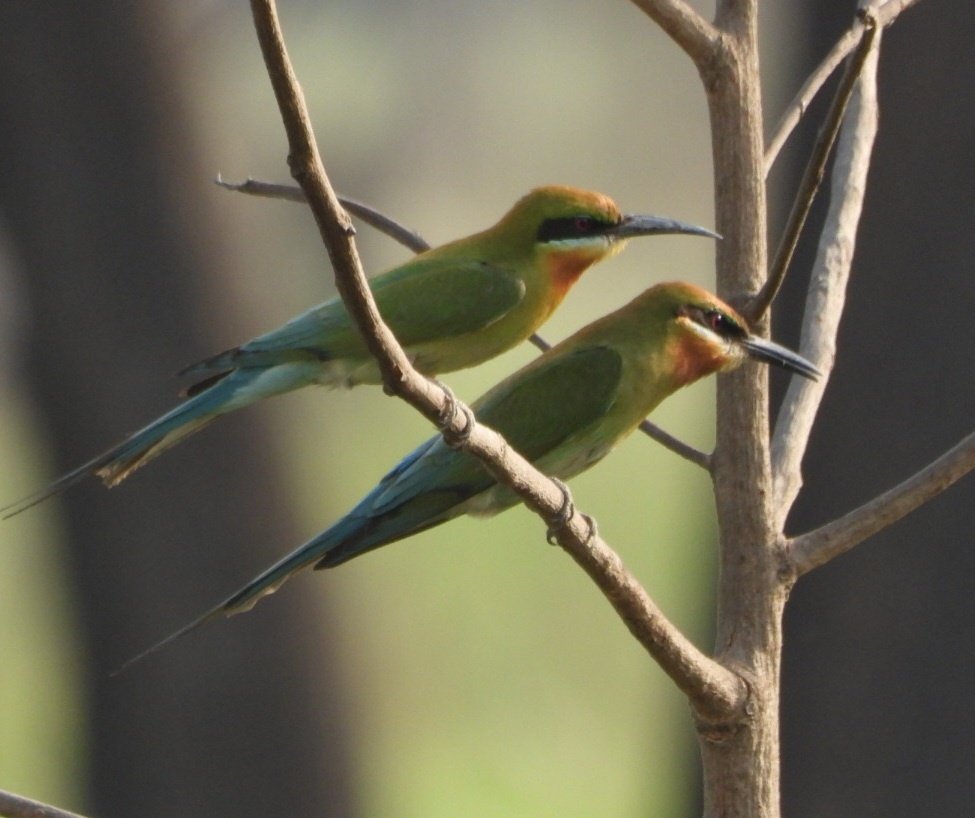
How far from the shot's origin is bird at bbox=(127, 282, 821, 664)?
2094 mm

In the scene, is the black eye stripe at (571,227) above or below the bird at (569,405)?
above

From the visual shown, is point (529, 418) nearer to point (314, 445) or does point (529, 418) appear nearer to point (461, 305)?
point (461, 305)

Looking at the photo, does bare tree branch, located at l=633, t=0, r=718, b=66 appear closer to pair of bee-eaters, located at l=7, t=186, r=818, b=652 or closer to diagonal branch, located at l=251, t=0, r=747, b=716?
pair of bee-eaters, located at l=7, t=186, r=818, b=652

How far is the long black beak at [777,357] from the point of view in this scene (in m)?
1.85

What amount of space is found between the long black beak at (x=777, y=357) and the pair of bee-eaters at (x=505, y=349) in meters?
0.12

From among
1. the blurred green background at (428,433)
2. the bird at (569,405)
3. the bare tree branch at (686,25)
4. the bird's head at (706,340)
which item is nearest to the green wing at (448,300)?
the bird at (569,405)

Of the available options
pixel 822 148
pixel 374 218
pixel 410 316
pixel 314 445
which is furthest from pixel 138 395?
pixel 822 148


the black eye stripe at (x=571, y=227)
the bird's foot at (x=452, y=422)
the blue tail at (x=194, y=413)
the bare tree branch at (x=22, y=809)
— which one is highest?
the bird's foot at (x=452, y=422)

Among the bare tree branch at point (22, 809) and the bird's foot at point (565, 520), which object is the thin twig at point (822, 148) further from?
the bare tree branch at point (22, 809)

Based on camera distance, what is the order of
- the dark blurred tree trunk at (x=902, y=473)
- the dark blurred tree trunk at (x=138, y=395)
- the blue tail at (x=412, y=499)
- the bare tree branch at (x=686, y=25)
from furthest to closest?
the dark blurred tree trunk at (x=138, y=395), the dark blurred tree trunk at (x=902, y=473), the blue tail at (x=412, y=499), the bare tree branch at (x=686, y=25)

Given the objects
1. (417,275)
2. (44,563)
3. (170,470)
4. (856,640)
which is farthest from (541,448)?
(44,563)

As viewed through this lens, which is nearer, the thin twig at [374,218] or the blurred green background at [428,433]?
the thin twig at [374,218]

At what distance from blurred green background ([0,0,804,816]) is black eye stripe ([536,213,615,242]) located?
216 centimetres

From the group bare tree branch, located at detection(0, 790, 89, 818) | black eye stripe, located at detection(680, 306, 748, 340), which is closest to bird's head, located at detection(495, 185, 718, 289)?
black eye stripe, located at detection(680, 306, 748, 340)
